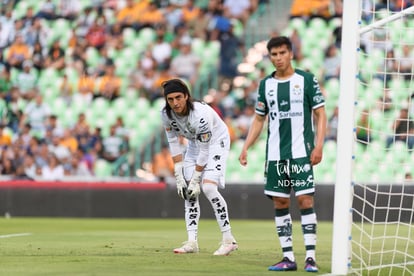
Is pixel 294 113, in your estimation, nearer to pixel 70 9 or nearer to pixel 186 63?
pixel 186 63

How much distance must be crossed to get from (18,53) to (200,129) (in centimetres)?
1518

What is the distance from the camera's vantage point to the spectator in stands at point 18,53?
24.8 metres

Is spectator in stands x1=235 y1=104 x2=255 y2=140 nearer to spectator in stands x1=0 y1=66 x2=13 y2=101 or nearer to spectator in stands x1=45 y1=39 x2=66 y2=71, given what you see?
spectator in stands x1=45 y1=39 x2=66 y2=71

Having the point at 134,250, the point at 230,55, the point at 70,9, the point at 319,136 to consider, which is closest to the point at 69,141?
the point at 230,55

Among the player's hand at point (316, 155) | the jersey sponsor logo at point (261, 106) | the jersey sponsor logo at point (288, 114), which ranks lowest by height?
the player's hand at point (316, 155)

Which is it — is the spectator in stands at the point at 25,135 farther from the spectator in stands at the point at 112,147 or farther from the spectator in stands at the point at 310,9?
the spectator in stands at the point at 310,9

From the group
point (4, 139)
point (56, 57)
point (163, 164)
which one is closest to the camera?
point (163, 164)

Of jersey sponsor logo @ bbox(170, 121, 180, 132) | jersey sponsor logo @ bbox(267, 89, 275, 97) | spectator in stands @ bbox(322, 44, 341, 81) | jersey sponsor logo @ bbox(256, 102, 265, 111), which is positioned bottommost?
jersey sponsor logo @ bbox(170, 121, 180, 132)

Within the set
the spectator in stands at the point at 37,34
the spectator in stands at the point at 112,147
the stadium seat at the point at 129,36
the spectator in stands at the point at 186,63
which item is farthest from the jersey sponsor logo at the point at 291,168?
the spectator in stands at the point at 37,34

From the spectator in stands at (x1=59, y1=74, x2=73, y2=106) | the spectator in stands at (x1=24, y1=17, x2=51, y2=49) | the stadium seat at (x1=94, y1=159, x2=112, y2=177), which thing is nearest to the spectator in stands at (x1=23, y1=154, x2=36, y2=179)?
the stadium seat at (x1=94, y1=159, x2=112, y2=177)

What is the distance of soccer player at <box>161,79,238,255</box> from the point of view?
34.5 feet

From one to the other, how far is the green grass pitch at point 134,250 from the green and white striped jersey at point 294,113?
3.48 feet

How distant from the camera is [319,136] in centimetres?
857

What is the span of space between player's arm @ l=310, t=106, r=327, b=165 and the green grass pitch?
0.98 m
